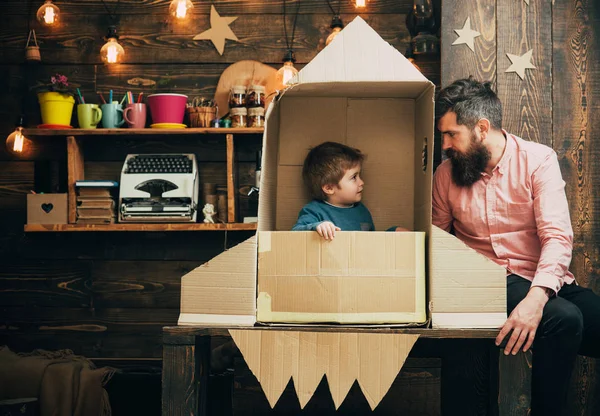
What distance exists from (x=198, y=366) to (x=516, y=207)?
3.65ft

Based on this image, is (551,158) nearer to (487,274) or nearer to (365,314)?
(487,274)

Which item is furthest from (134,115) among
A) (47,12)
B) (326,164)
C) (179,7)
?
(326,164)

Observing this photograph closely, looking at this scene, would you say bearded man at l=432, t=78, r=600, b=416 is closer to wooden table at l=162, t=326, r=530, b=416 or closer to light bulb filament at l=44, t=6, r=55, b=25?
wooden table at l=162, t=326, r=530, b=416

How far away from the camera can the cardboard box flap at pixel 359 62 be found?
75.2 inches

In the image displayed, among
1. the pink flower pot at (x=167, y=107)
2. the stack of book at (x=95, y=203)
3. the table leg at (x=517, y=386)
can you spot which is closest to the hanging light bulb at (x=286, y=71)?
the pink flower pot at (x=167, y=107)

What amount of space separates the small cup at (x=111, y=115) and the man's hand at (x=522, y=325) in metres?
2.04

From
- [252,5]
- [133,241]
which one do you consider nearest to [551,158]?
[252,5]

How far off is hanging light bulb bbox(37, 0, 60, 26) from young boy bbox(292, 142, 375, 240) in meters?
1.58

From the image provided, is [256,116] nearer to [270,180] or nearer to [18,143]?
[270,180]

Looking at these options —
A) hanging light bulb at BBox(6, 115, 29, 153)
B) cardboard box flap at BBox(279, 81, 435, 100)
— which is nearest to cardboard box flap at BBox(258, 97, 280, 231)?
cardboard box flap at BBox(279, 81, 435, 100)

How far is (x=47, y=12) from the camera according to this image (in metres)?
3.22

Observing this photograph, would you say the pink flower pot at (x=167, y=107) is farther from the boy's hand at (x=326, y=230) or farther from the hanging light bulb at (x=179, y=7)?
the boy's hand at (x=326, y=230)

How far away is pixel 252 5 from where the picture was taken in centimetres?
335

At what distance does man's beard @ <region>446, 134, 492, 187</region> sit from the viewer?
222 cm
